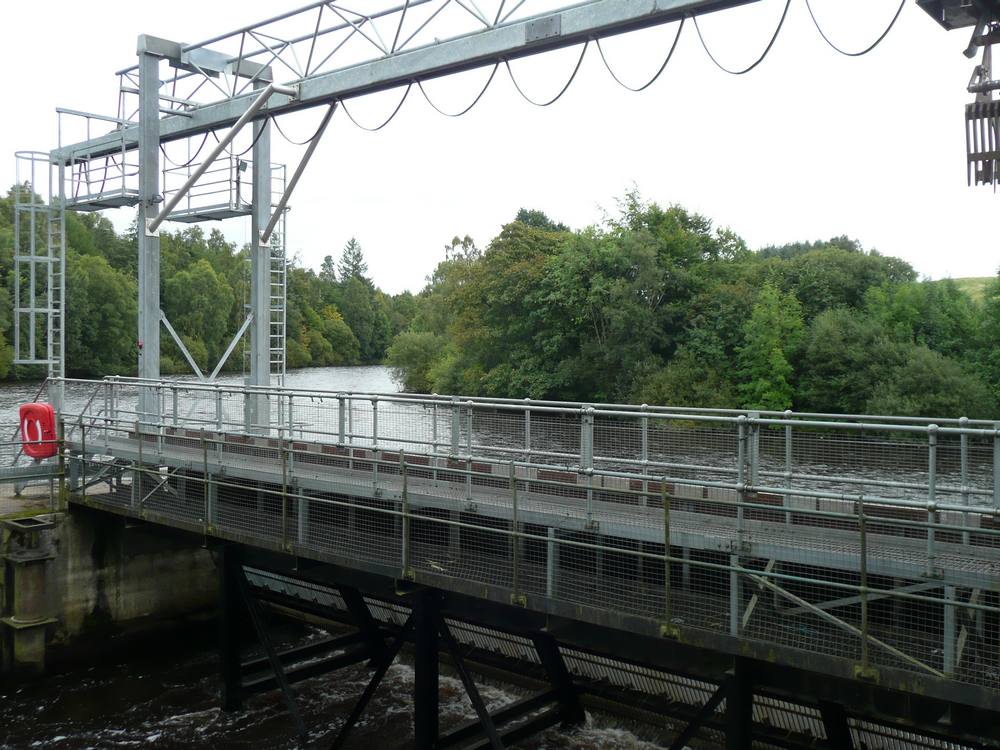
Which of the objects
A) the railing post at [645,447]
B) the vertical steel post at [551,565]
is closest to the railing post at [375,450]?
the vertical steel post at [551,565]

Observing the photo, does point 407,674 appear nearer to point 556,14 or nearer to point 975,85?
point 556,14

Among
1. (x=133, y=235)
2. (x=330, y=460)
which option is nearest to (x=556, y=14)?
(x=330, y=460)

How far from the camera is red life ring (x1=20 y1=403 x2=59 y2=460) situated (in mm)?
14953

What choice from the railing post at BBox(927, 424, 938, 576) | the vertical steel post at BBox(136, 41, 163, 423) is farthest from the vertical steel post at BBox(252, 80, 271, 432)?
the railing post at BBox(927, 424, 938, 576)

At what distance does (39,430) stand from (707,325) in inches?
1109

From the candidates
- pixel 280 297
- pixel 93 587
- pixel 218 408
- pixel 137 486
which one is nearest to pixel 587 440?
pixel 218 408

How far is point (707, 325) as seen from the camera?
38219 mm

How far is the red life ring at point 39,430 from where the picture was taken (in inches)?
589

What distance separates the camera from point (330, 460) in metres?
12.3

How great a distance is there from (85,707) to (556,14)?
11.7 m

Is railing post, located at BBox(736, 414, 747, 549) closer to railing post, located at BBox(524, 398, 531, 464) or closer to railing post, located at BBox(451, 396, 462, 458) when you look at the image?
railing post, located at BBox(524, 398, 531, 464)

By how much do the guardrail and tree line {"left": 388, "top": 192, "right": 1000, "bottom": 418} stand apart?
21.3 meters

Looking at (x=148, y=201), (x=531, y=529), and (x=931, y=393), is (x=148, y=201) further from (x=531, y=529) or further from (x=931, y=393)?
(x=931, y=393)

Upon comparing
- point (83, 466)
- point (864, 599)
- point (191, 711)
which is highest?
point (83, 466)
